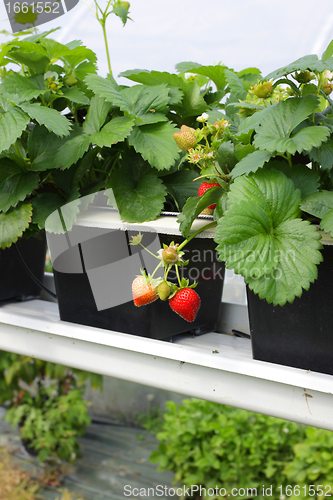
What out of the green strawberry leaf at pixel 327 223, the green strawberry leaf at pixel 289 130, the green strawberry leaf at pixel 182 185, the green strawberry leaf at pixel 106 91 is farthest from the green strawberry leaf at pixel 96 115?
the green strawberry leaf at pixel 327 223

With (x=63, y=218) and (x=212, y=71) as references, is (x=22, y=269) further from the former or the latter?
(x=212, y=71)

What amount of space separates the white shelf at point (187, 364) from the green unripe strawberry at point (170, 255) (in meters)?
0.13

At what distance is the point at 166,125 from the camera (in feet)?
1.77

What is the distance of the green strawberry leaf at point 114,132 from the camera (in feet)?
1.59

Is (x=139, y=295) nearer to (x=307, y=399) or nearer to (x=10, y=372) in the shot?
(x=307, y=399)

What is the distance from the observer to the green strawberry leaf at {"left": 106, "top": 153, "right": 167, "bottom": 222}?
1.63 ft

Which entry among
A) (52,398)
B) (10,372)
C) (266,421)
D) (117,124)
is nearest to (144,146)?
(117,124)

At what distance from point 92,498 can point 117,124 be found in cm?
149

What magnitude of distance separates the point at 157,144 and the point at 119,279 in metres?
0.18

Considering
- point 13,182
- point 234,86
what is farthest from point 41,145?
point 234,86

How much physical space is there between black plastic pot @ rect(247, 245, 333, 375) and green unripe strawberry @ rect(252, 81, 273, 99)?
19cm

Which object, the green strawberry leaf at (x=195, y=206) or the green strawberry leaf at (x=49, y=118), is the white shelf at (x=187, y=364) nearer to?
the green strawberry leaf at (x=195, y=206)

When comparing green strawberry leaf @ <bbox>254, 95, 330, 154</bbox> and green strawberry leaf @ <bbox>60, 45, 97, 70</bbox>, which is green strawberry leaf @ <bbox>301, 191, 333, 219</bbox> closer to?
green strawberry leaf @ <bbox>254, 95, 330, 154</bbox>

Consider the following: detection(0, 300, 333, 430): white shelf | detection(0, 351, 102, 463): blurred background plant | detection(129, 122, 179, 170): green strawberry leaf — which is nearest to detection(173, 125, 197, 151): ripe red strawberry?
detection(129, 122, 179, 170): green strawberry leaf
